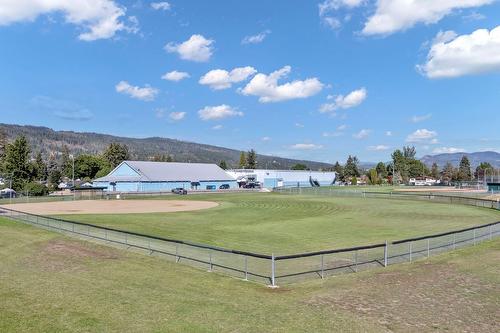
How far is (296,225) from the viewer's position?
39.9 metres

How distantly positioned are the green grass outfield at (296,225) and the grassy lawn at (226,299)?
31.8ft

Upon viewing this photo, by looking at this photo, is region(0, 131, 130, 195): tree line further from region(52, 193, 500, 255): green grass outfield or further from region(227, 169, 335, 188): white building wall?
region(52, 193, 500, 255): green grass outfield

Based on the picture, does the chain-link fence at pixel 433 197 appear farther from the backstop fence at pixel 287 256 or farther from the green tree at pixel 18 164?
the green tree at pixel 18 164

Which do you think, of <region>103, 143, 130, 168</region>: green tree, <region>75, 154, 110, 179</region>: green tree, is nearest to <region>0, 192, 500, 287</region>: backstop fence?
<region>103, 143, 130, 168</region>: green tree

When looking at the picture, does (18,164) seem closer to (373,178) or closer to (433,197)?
(433,197)

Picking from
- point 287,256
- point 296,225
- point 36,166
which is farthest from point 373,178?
point 287,256

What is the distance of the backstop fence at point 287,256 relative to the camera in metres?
18.0

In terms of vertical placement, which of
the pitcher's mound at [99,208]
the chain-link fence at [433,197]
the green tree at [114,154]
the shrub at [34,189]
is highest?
the green tree at [114,154]

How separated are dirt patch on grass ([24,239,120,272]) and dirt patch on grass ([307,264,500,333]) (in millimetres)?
10839

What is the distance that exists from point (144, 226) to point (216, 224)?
21.5ft

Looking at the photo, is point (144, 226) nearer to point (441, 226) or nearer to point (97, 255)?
point (97, 255)

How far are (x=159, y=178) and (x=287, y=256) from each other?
104 metres

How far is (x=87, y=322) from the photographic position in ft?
37.1

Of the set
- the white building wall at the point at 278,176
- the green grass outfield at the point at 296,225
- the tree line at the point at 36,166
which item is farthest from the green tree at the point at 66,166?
the green grass outfield at the point at 296,225
